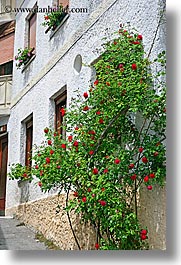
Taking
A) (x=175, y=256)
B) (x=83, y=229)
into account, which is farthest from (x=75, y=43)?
(x=175, y=256)

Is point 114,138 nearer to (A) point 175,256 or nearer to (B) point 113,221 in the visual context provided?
(B) point 113,221

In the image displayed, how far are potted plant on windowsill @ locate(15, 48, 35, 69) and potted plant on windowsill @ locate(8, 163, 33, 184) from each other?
46 cm

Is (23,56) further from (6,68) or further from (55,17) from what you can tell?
(55,17)

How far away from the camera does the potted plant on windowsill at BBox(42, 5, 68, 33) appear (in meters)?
2.74

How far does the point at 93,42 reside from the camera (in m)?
2.81

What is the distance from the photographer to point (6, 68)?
2.83m

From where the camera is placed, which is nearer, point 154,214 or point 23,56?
point 154,214

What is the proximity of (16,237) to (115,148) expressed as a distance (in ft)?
1.76

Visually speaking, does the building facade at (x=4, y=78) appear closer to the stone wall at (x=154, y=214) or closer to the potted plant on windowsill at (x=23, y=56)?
the potted plant on windowsill at (x=23, y=56)

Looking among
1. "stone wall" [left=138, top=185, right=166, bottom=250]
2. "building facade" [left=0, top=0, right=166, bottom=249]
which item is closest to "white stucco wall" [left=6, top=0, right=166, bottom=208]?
"building facade" [left=0, top=0, right=166, bottom=249]

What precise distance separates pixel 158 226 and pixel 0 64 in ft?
3.19

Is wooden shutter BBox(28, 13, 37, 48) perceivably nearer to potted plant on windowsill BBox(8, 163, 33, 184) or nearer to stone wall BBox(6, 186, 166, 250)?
potted plant on windowsill BBox(8, 163, 33, 184)

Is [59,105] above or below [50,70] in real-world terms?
below

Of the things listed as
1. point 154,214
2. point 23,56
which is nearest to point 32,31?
point 23,56
